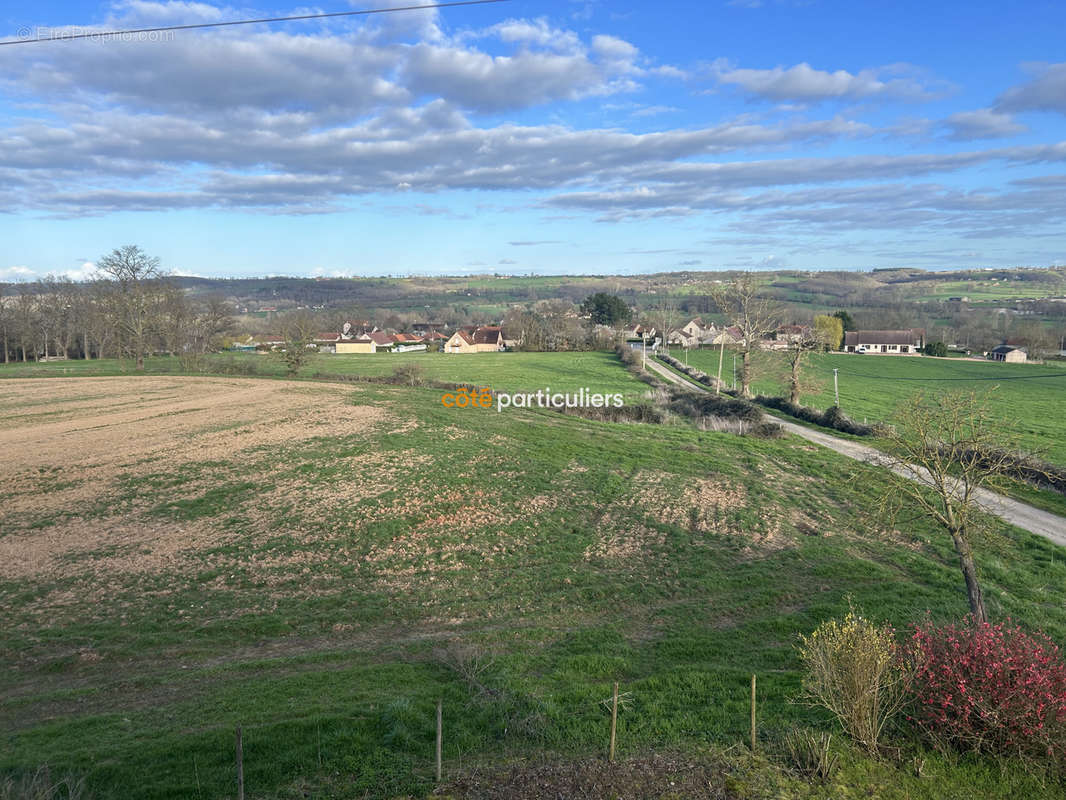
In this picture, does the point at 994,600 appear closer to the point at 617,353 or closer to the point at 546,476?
the point at 546,476

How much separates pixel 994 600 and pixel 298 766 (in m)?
15.6

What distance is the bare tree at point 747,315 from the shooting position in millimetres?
51188

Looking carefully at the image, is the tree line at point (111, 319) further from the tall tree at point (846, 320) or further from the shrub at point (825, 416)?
the tall tree at point (846, 320)

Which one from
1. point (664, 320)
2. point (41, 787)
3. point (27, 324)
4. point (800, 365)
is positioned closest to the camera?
point (41, 787)

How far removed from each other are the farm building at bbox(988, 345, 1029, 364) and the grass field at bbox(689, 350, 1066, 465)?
5.35 m

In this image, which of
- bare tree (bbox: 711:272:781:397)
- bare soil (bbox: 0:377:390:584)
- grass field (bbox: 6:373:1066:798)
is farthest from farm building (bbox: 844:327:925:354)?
bare soil (bbox: 0:377:390:584)

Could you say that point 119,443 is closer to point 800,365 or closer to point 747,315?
point 800,365

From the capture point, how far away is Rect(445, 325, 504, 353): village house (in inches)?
4737

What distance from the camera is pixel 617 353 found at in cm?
9562

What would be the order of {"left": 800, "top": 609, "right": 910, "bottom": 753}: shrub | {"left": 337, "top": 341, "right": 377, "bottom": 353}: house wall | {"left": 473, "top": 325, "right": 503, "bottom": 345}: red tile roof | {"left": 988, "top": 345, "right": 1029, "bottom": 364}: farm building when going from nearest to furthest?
1. {"left": 800, "top": 609, "right": 910, "bottom": 753}: shrub
2. {"left": 988, "top": 345, "right": 1029, "bottom": 364}: farm building
3. {"left": 473, "top": 325, "right": 503, "bottom": 345}: red tile roof
4. {"left": 337, "top": 341, "right": 377, "bottom": 353}: house wall

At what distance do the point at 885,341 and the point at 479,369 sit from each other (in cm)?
8000

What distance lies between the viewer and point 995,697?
7922 mm

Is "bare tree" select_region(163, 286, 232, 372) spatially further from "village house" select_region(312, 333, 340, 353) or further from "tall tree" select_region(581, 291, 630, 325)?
"tall tree" select_region(581, 291, 630, 325)

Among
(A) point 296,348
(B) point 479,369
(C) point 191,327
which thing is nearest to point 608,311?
(B) point 479,369
